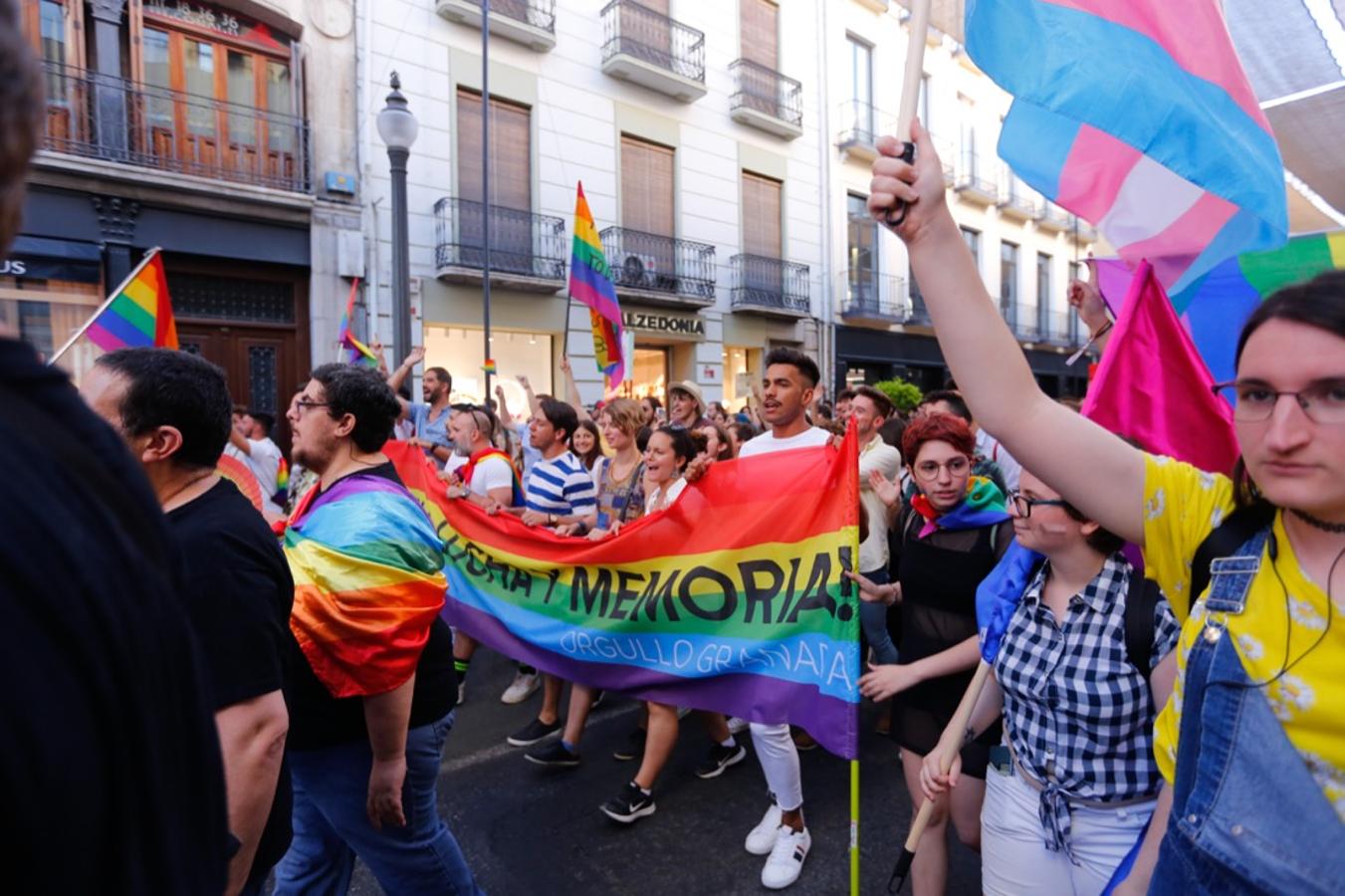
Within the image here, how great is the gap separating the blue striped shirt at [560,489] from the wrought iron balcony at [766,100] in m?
13.7

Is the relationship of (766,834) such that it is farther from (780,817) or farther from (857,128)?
(857,128)

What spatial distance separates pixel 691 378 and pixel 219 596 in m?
14.6

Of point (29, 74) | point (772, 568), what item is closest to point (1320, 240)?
point (772, 568)

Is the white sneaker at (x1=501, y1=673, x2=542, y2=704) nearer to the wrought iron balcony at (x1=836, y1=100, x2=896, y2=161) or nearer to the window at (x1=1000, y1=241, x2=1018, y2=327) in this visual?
the wrought iron balcony at (x1=836, y1=100, x2=896, y2=161)

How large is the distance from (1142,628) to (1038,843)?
2.20 feet

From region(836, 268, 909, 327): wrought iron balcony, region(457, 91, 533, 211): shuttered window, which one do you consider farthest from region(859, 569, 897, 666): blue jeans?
region(836, 268, 909, 327): wrought iron balcony

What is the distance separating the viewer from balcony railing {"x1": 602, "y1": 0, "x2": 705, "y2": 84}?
46.5 ft

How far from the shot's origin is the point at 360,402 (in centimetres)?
238

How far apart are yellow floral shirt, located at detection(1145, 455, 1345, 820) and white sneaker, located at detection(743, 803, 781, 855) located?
87.8 inches

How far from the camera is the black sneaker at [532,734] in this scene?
4.30 m

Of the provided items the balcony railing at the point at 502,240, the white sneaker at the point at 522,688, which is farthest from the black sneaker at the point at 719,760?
the balcony railing at the point at 502,240

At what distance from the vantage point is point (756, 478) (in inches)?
129

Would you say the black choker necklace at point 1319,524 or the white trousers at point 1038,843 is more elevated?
the black choker necklace at point 1319,524

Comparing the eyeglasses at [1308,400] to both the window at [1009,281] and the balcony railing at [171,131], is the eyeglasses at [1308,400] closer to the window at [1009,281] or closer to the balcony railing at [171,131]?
the balcony railing at [171,131]
